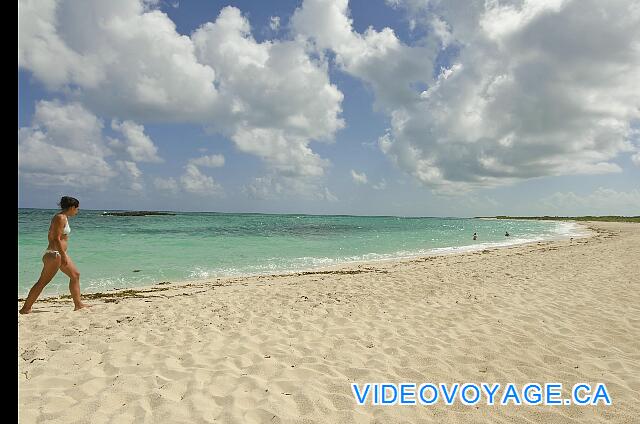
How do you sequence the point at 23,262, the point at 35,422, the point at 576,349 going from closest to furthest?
the point at 35,422, the point at 576,349, the point at 23,262

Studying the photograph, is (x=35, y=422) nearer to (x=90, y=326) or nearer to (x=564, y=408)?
(x=90, y=326)

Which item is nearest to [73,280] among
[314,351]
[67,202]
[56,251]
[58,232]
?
[56,251]

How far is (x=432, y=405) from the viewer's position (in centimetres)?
420

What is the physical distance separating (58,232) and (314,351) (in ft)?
20.9

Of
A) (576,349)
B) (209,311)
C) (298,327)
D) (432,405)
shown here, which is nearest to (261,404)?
(432,405)

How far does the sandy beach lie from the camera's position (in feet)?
13.2

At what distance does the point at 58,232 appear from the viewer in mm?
7723

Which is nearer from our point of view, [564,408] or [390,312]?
[564,408]

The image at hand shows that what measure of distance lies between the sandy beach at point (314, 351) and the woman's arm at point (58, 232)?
1.37 meters

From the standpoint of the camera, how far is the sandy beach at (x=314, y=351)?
13.2 feet

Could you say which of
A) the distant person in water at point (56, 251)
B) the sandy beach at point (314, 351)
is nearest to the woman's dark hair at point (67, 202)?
the distant person in water at point (56, 251)

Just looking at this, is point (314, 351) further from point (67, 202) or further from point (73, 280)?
point (67, 202)

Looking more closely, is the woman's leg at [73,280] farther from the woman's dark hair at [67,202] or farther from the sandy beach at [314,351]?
the woman's dark hair at [67,202]

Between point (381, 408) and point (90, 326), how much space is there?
600cm
